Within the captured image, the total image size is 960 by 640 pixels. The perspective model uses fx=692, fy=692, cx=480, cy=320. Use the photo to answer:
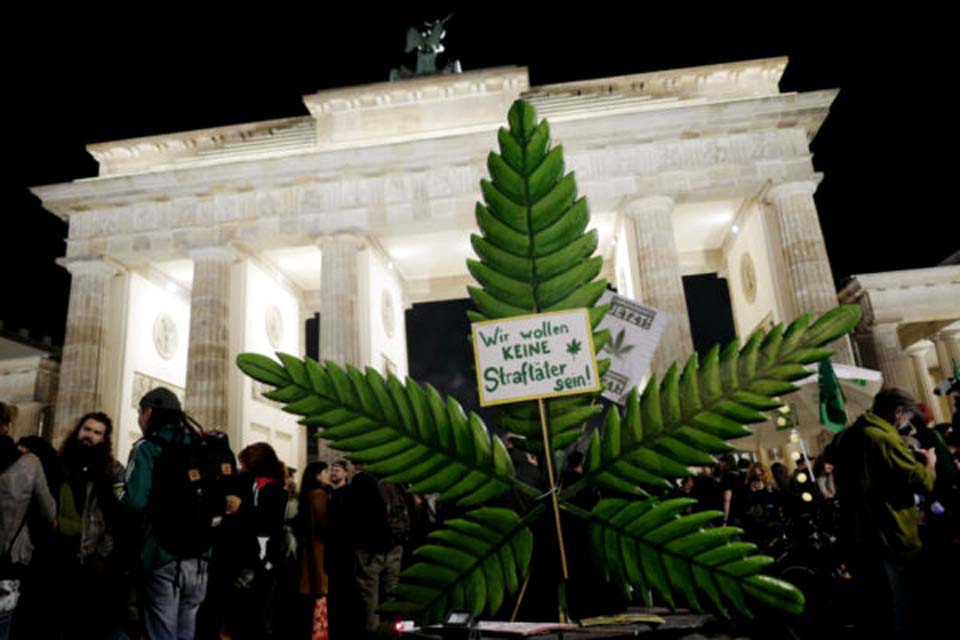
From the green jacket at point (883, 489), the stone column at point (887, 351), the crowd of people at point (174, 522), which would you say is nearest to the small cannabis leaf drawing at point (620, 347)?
the crowd of people at point (174, 522)

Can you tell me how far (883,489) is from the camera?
4.31 meters

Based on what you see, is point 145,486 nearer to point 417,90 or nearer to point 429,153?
point 429,153

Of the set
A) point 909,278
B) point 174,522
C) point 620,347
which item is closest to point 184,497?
point 174,522

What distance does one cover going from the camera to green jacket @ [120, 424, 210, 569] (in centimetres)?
402

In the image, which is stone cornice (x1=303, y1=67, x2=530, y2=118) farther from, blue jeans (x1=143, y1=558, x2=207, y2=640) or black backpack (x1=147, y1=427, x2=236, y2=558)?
blue jeans (x1=143, y1=558, x2=207, y2=640)

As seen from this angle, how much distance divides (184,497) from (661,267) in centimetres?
1635

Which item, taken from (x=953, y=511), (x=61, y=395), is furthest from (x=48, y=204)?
(x=953, y=511)

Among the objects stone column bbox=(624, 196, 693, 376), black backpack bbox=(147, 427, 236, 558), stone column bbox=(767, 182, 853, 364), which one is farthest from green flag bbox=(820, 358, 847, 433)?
stone column bbox=(767, 182, 853, 364)

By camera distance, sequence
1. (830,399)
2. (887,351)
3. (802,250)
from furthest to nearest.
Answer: (887,351), (802,250), (830,399)

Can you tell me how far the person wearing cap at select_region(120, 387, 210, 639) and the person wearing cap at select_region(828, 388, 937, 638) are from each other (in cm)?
425

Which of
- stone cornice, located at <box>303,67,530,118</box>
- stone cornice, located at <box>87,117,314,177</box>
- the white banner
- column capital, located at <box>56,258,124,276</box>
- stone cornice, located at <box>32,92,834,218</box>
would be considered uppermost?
stone cornice, located at <box>303,67,530,118</box>

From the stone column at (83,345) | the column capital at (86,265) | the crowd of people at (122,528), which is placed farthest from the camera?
the column capital at (86,265)

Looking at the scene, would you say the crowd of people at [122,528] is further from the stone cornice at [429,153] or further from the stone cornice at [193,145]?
the stone cornice at [193,145]

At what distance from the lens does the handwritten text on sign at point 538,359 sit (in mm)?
1028
